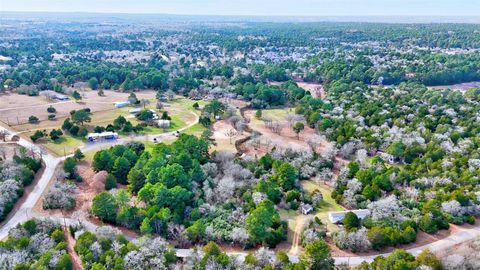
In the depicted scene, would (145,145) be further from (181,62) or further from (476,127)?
(181,62)

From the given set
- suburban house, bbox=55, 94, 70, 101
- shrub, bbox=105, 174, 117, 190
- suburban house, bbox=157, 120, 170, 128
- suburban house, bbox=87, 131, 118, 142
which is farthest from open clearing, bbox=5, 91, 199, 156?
shrub, bbox=105, 174, 117, 190

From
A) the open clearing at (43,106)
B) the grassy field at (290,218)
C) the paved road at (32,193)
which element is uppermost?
the grassy field at (290,218)

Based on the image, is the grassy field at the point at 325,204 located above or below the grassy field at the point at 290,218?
above

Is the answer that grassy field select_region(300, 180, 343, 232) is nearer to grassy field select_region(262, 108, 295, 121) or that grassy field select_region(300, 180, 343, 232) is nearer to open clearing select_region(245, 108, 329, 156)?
open clearing select_region(245, 108, 329, 156)

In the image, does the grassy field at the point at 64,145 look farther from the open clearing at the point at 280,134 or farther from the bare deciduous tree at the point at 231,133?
the open clearing at the point at 280,134

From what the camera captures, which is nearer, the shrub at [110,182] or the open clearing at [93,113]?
the shrub at [110,182]

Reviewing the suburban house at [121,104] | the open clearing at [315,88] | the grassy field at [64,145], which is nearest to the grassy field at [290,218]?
the grassy field at [64,145]

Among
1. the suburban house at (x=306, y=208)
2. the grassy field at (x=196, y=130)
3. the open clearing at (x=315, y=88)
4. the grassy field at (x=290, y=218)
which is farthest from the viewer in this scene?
the open clearing at (x=315, y=88)

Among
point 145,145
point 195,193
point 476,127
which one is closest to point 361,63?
point 476,127

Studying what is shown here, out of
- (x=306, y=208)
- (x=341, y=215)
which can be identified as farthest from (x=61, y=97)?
(x=341, y=215)
